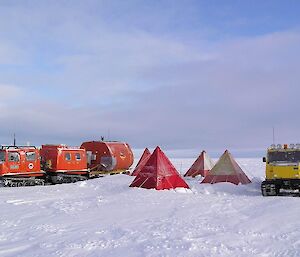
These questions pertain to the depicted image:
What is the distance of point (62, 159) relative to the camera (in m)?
25.7

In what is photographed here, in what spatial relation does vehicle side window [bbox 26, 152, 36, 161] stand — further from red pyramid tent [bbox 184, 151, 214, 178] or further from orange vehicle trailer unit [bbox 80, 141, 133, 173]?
red pyramid tent [bbox 184, 151, 214, 178]

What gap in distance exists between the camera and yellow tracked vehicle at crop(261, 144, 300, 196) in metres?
17.3

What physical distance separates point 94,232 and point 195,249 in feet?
8.34

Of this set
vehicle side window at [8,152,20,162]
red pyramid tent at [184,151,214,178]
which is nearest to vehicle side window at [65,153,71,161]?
vehicle side window at [8,152,20,162]

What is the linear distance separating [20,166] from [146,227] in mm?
15085

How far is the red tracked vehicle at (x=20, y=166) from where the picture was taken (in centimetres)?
2212

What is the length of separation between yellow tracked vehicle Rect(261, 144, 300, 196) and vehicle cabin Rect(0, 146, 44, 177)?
12.9 meters

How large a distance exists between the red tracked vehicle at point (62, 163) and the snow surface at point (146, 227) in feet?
32.6

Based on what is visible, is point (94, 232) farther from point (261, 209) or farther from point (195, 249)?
point (261, 209)

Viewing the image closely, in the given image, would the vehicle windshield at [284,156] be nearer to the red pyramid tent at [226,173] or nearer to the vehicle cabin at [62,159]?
the red pyramid tent at [226,173]

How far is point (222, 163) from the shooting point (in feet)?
70.5

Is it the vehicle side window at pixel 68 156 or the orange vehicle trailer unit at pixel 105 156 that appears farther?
the orange vehicle trailer unit at pixel 105 156

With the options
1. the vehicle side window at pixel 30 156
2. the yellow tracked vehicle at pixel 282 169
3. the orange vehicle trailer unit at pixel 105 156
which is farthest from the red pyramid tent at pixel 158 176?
the orange vehicle trailer unit at pixel 105 156

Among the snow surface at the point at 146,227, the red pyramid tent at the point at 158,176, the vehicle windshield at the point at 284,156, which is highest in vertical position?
the vehicle windshield at the point at 284,156
